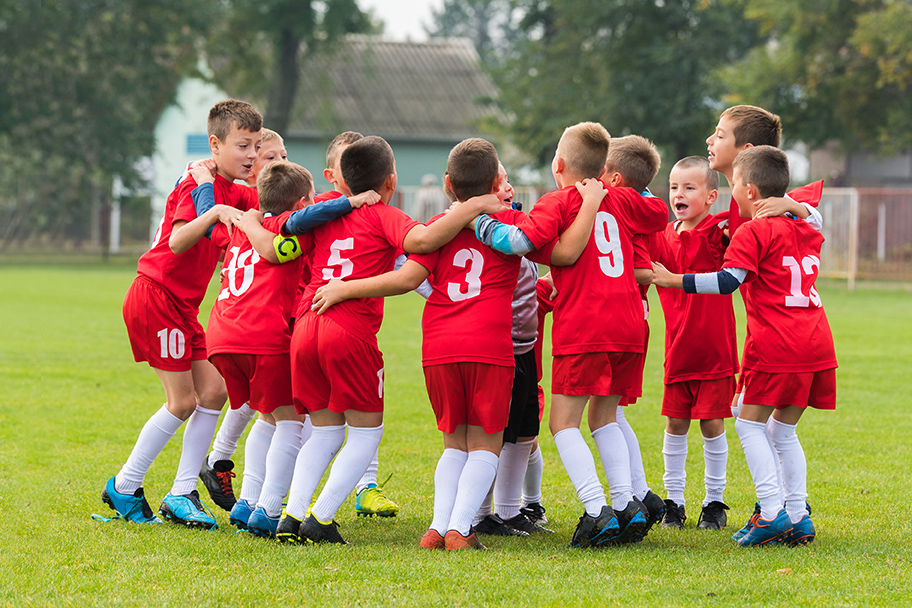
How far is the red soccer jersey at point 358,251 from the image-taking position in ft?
14.7

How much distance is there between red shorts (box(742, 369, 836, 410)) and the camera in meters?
4.57

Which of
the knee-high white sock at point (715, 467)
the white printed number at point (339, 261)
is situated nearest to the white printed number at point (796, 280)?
the knee-high white sock at point (715, 467)

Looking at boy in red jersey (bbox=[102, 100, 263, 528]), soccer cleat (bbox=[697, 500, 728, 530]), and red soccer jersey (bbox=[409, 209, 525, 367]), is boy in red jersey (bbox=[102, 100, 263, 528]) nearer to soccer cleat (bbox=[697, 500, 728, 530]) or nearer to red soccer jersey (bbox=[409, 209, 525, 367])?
red soccer jersey (bbox=[409, 209, 525, 367])

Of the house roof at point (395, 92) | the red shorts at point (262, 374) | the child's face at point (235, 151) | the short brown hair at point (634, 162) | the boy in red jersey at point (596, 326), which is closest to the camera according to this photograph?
the boy in red jersey at point (596, 326)

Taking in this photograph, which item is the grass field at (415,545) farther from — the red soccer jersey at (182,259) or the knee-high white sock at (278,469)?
the red soccer jersey at (182,259)

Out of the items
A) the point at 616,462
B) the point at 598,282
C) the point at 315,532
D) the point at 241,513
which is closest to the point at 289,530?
the point at 315,532

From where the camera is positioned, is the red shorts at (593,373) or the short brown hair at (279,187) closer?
the red shorts at (593,373)

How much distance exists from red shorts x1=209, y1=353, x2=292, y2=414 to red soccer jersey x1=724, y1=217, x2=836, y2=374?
2103 mm

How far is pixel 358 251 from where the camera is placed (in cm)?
452

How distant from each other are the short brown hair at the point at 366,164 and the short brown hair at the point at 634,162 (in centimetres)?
106

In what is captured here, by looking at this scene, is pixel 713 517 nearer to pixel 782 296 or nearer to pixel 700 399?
pixel 700 399

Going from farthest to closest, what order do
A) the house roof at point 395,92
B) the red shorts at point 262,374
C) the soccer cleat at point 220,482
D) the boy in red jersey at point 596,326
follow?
1. the house roof at point 395,92
2. the soccer cleat at point 220,482
3. the red shorts at point 262,374
4. the boy in red jersey at point 596,326

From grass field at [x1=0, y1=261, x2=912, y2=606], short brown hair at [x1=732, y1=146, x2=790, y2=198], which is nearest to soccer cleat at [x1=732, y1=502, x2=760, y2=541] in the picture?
grass field at [x1=0, y1=261, x2=912, y2=606]

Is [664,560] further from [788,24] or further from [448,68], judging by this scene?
[448,68]
